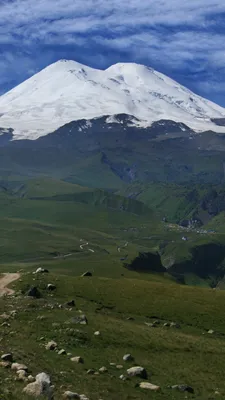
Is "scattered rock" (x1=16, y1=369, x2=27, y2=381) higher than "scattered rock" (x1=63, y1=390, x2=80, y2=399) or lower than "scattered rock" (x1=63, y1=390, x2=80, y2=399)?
higher

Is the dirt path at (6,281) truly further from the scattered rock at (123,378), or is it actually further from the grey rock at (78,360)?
the scattered rock at (123,378)

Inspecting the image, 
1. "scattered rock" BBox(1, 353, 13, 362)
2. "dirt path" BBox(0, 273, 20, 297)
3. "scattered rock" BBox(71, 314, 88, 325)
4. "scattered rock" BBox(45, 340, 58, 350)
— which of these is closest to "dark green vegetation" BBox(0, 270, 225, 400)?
"scattered rock" BBox(71, 314, 88, 325)

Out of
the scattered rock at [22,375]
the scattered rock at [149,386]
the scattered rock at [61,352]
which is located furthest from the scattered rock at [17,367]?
the scattered rock at [149,386]

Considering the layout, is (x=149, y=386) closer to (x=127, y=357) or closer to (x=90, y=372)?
(x=90, y=372)

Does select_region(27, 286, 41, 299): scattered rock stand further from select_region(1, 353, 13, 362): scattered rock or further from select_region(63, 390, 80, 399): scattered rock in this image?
select_region(63, 390, 80, 399): scattered rock

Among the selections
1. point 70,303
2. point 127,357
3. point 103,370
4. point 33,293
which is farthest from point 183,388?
point 33,293

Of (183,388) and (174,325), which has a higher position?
(183,388)
